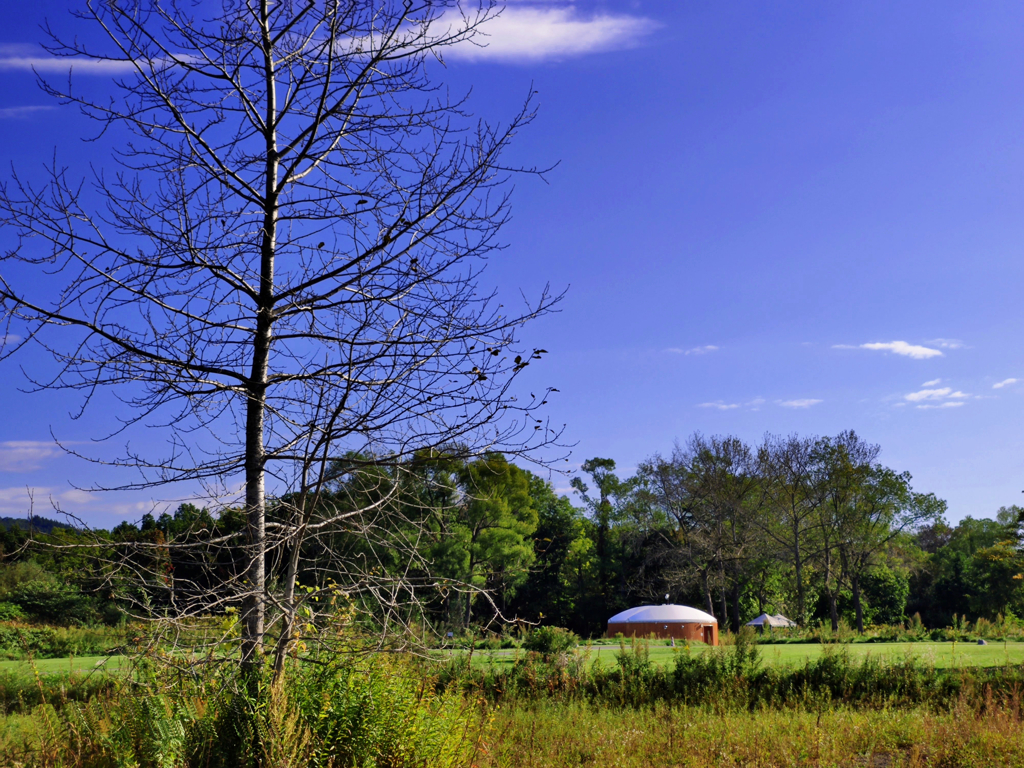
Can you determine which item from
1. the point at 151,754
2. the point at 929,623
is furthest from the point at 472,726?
the point at 929,623

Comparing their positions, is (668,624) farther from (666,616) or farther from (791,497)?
(791,497)

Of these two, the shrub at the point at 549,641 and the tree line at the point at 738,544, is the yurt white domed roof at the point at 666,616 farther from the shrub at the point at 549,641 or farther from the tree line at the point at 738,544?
the shrub at the point at 549,641

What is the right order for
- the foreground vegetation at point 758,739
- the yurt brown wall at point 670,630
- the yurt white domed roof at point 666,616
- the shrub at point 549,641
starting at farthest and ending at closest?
the yurt white domed roof at point 666,616, the yurt brown wall at point 670,630, the shrub at point 549,641, the foreground vegetation at point 758,739

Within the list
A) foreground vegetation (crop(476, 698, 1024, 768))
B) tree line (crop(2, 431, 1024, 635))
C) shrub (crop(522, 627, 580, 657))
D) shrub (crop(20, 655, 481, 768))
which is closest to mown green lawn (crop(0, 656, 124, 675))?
shrub (crop(522, 627, 580, 657))

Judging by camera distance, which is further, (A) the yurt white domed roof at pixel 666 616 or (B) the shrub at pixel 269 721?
(A) the yurt white domed roof at pixel 666 616

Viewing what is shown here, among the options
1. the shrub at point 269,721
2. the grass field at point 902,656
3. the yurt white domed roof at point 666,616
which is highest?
the shrub at point 269,721

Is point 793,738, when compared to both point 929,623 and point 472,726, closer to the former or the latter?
point 472,726

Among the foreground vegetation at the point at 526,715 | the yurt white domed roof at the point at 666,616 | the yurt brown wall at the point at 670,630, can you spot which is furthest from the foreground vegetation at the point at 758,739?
the yurt white domed roof at the point at 666,616

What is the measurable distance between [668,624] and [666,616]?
0.96 feet

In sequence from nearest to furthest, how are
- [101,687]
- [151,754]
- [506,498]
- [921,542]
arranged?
[151,754]
[101,687]
[506,498]
[921,542]

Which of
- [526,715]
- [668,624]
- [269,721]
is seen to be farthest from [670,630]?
[269,721]

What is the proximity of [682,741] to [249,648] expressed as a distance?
469 centimetres

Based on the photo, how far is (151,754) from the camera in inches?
162

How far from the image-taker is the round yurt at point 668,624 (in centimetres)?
2473
